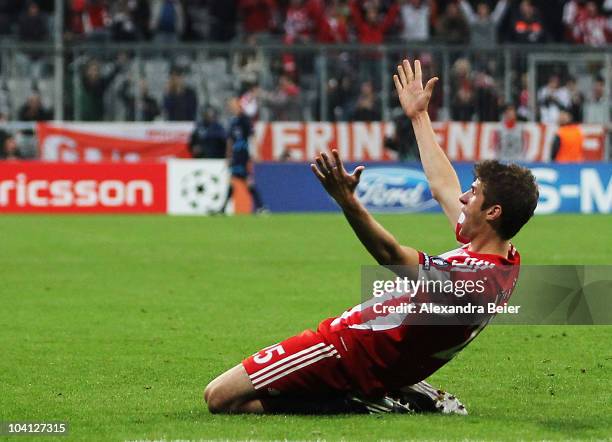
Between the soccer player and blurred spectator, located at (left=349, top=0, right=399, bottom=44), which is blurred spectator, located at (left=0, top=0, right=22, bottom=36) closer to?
blurred spectator, located at (left=349, top=0, right=399, bottom=44)

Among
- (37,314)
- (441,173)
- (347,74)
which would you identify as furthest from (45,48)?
(441,173)

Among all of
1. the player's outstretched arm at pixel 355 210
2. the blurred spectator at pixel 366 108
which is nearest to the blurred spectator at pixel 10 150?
the blurred spectator at pixel 366 108

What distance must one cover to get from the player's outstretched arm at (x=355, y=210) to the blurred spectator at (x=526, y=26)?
27028mm

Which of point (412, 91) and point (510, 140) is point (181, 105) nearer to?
point (510, 140)

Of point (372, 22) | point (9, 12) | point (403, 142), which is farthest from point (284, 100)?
point (9, 12)

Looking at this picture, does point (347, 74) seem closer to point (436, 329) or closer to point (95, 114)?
point (95, 114)

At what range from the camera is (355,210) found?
20.3 feet

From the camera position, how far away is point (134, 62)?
3014 cm

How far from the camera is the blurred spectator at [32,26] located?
Answer: 103 feet

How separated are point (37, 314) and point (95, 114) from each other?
58.1ft

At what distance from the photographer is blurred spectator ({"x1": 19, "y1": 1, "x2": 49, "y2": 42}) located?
3147 cm

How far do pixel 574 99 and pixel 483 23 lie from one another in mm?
3261

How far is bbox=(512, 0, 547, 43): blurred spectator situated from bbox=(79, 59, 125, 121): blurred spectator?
974 cm

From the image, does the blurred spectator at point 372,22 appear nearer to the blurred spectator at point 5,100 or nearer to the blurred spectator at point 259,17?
the blurred spectator at point 259,17
